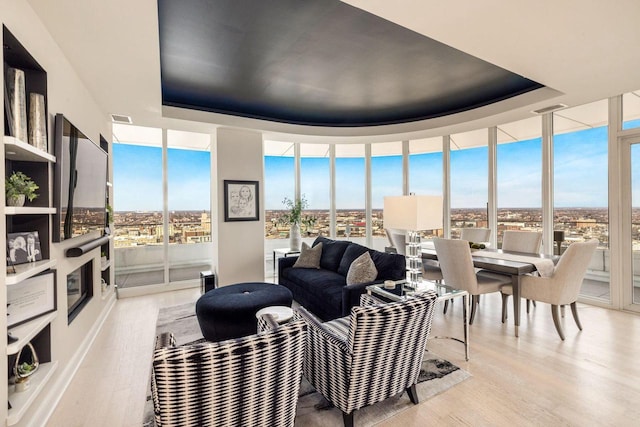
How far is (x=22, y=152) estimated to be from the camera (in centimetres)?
187

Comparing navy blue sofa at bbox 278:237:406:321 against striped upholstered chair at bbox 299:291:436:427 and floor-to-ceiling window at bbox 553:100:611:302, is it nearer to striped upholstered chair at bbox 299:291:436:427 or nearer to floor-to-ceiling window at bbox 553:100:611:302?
striped upholstered chair at bbox 299:291:436:427

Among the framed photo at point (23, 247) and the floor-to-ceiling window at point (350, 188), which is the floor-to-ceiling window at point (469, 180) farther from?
the framed photo at point (23, 247)

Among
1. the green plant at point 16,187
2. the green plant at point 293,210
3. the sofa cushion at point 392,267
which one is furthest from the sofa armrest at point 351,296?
the green plant at point 293,210

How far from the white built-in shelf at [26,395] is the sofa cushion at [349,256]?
118 inches

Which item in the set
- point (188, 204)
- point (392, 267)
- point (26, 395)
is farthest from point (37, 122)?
point (188, 204)

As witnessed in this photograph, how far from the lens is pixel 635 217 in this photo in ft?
13.0

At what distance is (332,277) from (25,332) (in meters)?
2.95

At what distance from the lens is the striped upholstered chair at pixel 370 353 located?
1767 mm

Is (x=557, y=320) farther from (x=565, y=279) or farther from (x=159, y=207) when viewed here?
(x=159, y=207)

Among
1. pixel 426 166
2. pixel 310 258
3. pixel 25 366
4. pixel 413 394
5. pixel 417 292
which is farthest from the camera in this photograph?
pixel 426 166

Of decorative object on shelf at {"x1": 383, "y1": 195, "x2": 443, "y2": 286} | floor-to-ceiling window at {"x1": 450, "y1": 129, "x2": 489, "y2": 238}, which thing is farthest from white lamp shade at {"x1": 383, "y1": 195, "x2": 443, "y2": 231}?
floor-to-ceiling window at {"x1": 450, "y1": 129, "x2": 489, "y2": 238}

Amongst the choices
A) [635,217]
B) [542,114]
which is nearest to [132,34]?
[542,114]

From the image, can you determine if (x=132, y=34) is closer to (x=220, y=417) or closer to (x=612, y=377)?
(x=220, y=417)

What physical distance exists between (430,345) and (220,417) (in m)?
2.38
